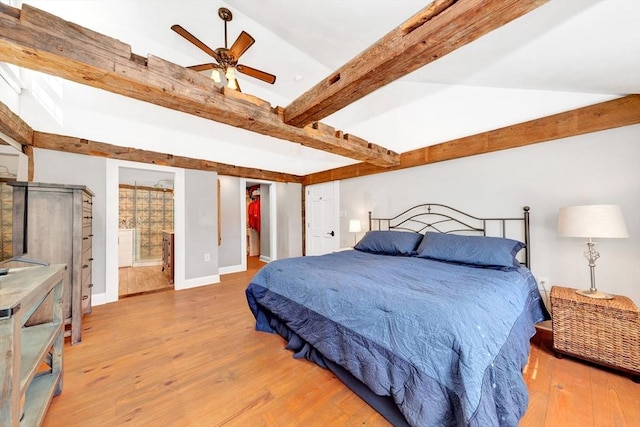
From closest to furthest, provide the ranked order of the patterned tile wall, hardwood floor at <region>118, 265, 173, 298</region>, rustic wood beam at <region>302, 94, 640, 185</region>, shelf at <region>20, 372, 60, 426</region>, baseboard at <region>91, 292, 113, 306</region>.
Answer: shelf at <region>20, 372, 60, 426</region>
rustic wood beam at <region>302, 94, 640, 185</region>
baseboard at <region>91, 292, 113, 306</region>
hardwood floor at <region>118, 265, 173, 298</region>
the patterned tile wall

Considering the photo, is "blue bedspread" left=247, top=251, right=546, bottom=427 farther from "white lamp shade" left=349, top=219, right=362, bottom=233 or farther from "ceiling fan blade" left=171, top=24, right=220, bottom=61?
"ceiling fan blade" left=171, top=24, right=220, bottom=61

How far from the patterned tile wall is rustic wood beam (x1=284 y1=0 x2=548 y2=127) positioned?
633 centimetres

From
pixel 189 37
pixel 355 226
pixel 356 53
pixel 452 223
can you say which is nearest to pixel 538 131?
pixel 452 223

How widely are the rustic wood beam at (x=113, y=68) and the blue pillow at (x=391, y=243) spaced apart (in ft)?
6.45

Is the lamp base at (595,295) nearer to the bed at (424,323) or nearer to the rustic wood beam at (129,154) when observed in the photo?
the bed at (424,323)

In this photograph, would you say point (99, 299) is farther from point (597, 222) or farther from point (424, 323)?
point (597, 222)

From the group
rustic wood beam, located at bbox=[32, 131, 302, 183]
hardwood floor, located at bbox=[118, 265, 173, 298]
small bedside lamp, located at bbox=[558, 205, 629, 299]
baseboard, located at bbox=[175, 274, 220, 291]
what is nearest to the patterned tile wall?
hardwood floor, located at bbox=[118, 265, 173, 298]

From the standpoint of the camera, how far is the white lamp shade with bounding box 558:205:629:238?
183cm

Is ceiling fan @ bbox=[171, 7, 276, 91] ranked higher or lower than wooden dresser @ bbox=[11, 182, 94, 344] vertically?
higher

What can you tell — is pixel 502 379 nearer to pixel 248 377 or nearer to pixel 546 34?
pixel 248 377

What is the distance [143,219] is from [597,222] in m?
8.11

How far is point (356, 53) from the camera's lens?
2.33 meters

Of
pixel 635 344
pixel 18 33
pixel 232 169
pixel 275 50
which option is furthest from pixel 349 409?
pixel 232 169

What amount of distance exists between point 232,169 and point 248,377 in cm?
366
